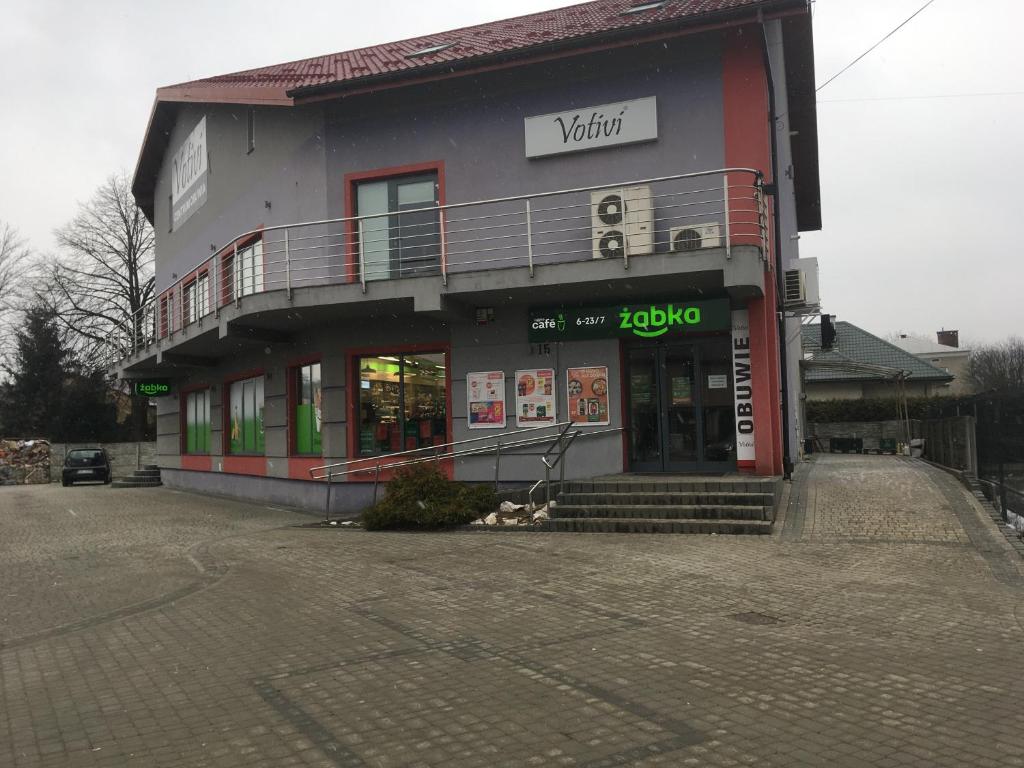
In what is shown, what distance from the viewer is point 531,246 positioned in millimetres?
14234

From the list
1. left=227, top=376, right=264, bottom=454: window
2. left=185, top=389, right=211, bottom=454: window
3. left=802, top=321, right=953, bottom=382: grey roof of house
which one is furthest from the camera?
left=802, top=321, right=953, bottom=382: grey roof of house

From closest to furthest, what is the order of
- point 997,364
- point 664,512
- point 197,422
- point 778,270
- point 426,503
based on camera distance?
point 664,512 → point 426,503 → point 778,270 → point 197,422 → point 997,364

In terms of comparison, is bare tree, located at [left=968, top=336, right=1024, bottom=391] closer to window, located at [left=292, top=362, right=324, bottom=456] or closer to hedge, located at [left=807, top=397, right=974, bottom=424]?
hedge, located at [left=807, top=397, right=974, bottom=424]

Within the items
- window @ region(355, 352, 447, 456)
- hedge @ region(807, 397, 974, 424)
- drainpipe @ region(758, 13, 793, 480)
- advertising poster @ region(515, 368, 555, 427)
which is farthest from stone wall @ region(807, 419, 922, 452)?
window @ region(355, 352, 447, 456)

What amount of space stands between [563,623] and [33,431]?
1738 inches

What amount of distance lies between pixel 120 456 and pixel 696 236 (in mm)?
32531

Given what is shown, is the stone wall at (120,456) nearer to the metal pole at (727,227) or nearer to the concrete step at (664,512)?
the concrete step at (664,512)

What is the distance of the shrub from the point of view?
12.7 m

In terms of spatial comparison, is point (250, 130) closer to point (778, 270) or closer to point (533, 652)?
point (778, 270)

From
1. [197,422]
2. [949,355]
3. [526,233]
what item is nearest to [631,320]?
[526,233]

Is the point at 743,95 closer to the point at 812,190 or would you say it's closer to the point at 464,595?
the point at 464,595

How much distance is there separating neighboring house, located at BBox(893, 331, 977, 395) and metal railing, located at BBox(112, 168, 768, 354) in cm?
6289

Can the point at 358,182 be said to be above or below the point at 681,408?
above

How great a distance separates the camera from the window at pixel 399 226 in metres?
15.4
